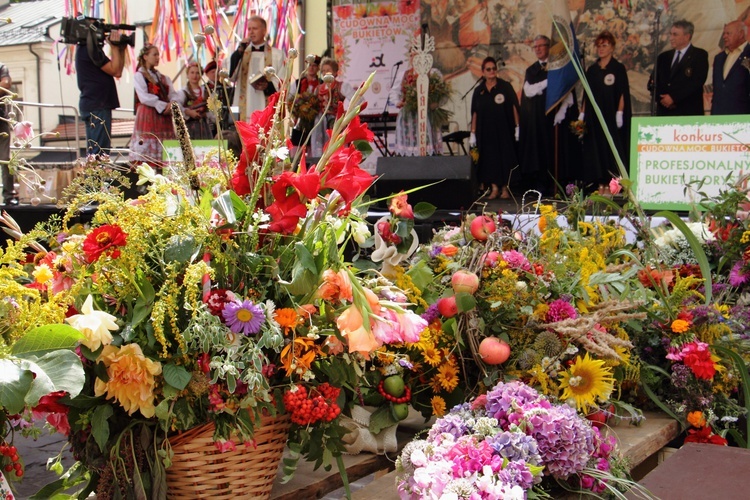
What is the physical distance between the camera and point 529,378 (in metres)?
1.67

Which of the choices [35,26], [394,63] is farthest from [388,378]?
[35,26]

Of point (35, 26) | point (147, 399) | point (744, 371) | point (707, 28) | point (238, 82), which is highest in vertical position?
point (35, 26)

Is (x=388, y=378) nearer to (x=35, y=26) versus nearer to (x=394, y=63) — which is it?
(x=394, y=63)

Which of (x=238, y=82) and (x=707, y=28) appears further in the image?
(x=707, y=28)

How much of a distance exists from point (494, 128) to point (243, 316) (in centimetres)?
744

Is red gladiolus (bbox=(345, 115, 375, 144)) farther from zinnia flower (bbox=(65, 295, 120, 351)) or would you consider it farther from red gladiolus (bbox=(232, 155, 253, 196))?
zinnia flower (bbox=(65, 295, 120, 351))

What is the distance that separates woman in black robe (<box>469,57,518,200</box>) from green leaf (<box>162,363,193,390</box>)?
7.26 m

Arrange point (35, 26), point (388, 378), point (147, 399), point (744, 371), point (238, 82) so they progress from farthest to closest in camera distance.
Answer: point (35, 26)
point (238, 82)
point (744, 371)
point (388, 378)
point (147, 399)

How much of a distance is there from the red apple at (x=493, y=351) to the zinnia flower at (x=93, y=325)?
751 millimetres

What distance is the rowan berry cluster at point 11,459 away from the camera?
1.16 metres

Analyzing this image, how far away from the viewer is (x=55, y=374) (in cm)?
103

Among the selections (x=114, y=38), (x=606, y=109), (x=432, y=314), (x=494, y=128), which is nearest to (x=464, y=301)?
(x=432, y=314)

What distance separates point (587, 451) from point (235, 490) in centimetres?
60

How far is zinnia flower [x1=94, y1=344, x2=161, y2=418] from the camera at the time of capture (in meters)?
1.14
